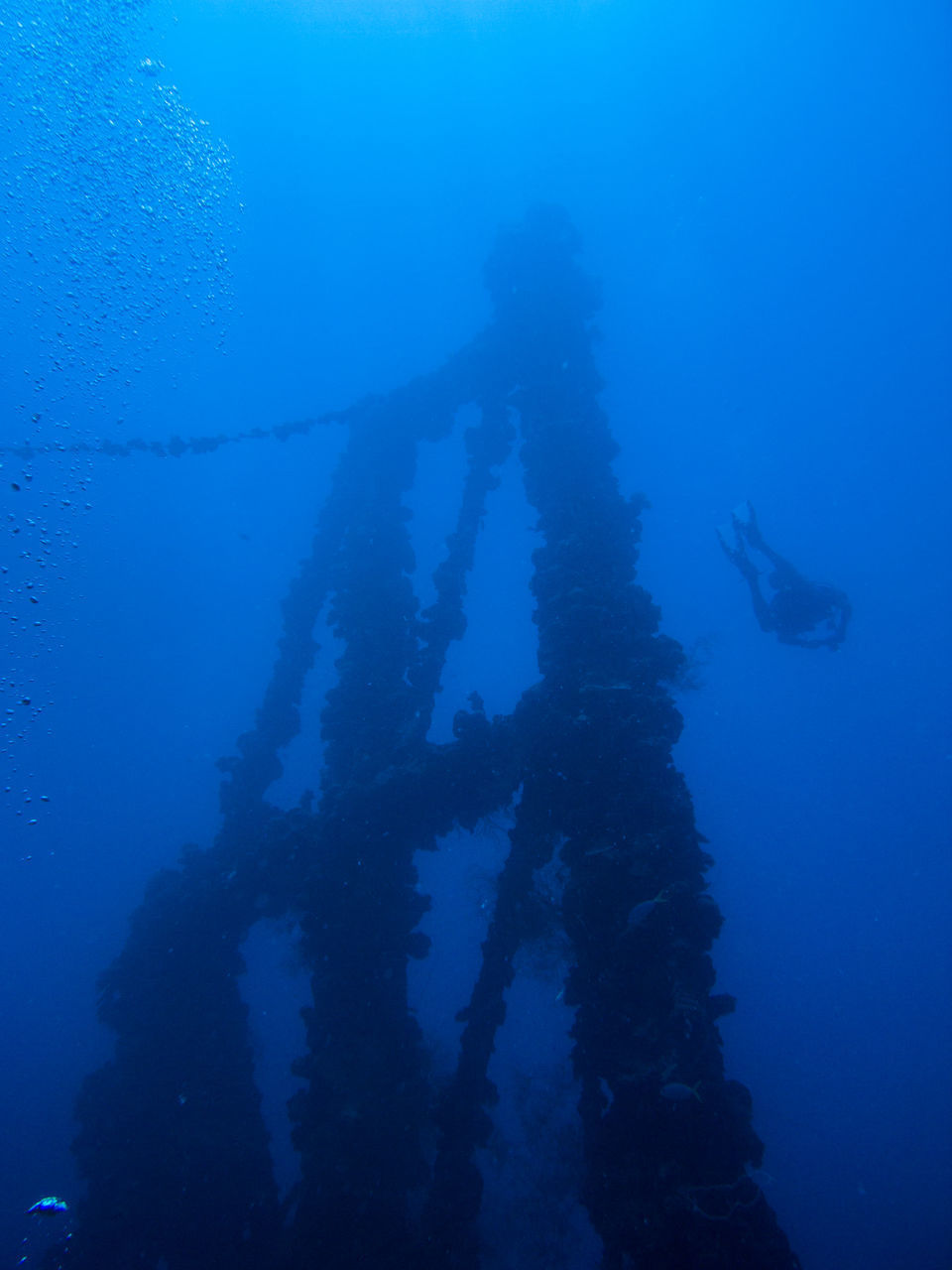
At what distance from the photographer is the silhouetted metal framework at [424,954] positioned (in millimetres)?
4203

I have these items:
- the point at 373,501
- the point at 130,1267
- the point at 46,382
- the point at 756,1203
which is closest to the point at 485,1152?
the point at 130,1267

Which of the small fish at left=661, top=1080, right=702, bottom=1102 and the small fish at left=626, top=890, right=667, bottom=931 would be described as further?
the small fish at left=626, top=890, right=667, bottom=931

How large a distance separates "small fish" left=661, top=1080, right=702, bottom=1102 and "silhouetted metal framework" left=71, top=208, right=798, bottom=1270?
22mm

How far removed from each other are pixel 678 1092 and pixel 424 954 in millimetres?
2999

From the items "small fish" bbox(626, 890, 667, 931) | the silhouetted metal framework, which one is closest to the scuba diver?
the silhouetted metal framework

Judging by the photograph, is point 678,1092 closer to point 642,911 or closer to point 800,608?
point 642,911

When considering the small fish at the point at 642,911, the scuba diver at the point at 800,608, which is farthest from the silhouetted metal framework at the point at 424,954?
the scuba diver at the point at 800,608

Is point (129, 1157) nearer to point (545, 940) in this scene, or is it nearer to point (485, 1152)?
point (545, 940)

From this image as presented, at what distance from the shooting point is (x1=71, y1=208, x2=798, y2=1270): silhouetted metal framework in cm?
420

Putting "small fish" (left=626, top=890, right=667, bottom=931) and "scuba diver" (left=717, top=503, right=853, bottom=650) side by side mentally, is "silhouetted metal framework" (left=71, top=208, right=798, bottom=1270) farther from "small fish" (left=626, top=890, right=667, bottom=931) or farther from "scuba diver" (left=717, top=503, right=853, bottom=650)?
"scuba diver" (left=717, top=503, right=853, bottom=650)

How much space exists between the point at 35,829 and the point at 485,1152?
3214 centimetres

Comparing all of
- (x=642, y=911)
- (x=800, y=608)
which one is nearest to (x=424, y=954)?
(x=642, y=911)

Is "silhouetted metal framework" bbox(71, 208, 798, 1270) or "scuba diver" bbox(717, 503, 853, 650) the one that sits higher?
"scuba diver" bbox(717, 503, 853, 650)

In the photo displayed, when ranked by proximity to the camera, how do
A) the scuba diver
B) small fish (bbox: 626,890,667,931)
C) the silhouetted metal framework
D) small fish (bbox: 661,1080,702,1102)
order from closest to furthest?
small fish (bbox: 661,1080,702,1102), the silhouetted metal framework, small fish (bbox: 626,890,667,931), the scuba diver
